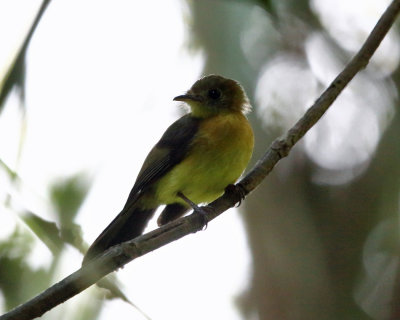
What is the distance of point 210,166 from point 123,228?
0.77m

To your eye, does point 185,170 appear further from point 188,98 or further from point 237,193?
point 188,98

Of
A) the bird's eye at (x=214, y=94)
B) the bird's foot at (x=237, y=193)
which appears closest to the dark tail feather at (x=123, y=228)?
the bird's foot at (x=237, y=193)

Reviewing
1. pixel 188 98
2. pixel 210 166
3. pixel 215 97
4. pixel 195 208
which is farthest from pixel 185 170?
pixel 215 97

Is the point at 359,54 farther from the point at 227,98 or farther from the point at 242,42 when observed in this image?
the point at 227,98

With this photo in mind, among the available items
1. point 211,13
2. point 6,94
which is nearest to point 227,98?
point 211,13

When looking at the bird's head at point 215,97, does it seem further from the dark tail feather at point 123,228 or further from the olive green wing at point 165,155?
the dark tail feather at point 123,228

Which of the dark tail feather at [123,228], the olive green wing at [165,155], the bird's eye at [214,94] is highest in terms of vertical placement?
the bird's eye at [214,94]

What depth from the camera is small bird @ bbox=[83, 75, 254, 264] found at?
4.36 meters

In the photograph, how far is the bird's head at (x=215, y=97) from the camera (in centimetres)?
510

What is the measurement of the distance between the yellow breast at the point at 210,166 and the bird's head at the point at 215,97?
Result: 1.62 feet

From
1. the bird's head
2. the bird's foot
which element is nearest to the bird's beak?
the bird's head

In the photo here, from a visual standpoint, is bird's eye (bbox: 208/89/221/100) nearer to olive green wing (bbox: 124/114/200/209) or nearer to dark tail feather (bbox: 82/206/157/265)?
olive green wing (bbox: 124/114/200/209)

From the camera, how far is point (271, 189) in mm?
7195

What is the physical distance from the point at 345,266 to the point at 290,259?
0.59m
